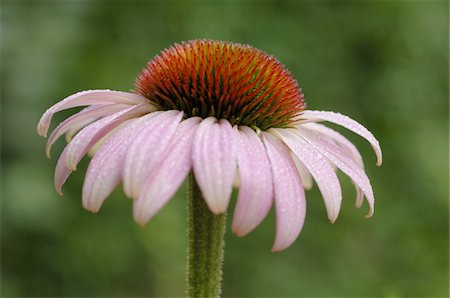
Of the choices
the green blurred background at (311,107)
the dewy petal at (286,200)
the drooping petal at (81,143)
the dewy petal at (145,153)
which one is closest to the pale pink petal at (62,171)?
the drooping petal at (81,143)

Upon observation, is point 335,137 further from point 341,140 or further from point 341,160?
point 341,160

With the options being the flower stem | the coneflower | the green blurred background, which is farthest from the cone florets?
the green blurred background

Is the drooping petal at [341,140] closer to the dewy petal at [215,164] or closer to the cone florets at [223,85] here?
the cone florets at [223,85]

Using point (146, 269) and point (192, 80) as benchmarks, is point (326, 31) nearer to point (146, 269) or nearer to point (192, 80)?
point (146, 269)

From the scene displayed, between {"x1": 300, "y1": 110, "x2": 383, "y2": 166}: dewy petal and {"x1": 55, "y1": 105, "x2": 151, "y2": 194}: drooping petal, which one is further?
{"x1": 300, "y1": 110, "x2": 383, "y2": 166}: dewy petal

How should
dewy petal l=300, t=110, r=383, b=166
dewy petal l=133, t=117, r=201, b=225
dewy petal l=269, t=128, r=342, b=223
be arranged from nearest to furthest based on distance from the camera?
dewy petal l=133, t=117, r=201, b=225 → dewy petal l=269, t=128, r=342, b=223 → dewy petal l=300, t=110, r=383, b=166

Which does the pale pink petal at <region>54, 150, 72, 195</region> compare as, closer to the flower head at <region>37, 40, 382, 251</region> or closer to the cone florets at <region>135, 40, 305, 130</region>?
the flower head at <region>37, 40, 382, 251</region>
